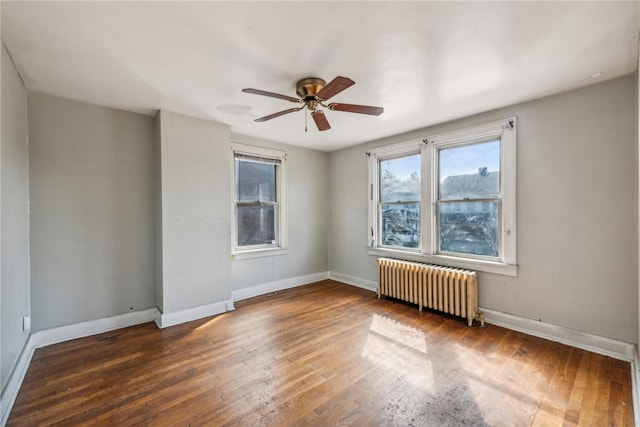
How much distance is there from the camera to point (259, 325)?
318 cm

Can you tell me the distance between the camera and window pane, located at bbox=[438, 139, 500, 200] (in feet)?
10.6

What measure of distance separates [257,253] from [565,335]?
3.83 m

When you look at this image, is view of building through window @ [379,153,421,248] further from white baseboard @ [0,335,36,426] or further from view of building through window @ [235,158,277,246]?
white baseboard @ [0,335,36,426]

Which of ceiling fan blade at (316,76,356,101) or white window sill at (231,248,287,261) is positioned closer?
ceiling fan blade at (316,76,356,101)

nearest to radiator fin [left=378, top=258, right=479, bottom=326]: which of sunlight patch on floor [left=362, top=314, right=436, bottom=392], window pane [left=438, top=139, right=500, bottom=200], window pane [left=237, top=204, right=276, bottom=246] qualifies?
sunlight patch on floor [left=362, top=314, right=436, bottom=392]

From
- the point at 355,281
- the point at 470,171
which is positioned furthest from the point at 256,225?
the point at 470,171

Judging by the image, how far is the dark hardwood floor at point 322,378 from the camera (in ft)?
5.84

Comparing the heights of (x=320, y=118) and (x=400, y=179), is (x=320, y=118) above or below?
above

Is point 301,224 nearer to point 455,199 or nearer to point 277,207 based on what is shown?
point 277,207

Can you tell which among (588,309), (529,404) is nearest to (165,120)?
(529,404)

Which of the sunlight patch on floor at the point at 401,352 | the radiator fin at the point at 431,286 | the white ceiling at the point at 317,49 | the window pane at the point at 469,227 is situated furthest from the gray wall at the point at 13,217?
the window pane at the point at 469,227

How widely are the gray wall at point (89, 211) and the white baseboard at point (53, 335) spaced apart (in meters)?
0.07

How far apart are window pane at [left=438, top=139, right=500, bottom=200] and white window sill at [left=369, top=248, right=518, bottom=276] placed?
31.4 inches

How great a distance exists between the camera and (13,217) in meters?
2.12
